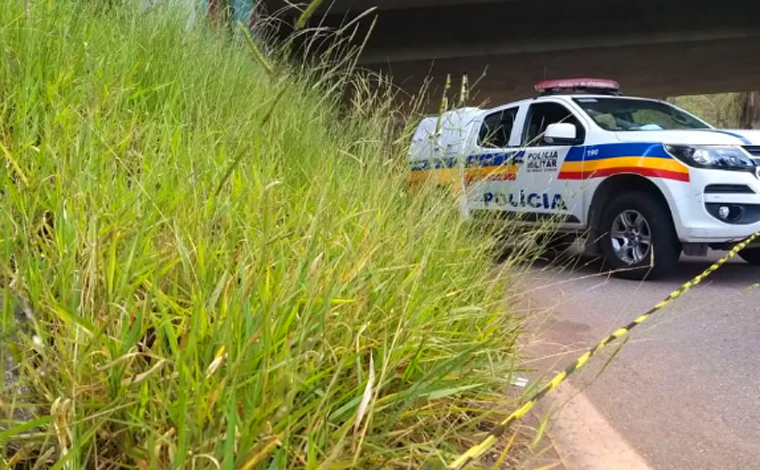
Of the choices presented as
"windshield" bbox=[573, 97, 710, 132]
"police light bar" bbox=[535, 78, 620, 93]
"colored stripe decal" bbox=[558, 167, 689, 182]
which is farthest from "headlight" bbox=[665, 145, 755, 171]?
"police light bar" bbox=[535, 78, 620, 93]

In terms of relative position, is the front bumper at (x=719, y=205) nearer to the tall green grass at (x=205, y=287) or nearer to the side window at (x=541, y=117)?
the side window at (x=541, y=117)

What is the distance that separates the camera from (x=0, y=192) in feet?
7.59

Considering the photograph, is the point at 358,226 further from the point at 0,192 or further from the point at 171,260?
the point at 0,192

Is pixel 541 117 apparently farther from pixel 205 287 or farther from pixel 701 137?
pixel 205 287

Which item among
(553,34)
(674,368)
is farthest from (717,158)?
(553,34)

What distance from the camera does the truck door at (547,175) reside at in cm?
762

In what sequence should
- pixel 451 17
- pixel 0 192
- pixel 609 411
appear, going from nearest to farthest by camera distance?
pixel 0 192 → pixel 609 411 → pixel 451 17

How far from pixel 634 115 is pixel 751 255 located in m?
2.09

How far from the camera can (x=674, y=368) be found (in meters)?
4.18

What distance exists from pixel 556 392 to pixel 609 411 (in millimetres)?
271

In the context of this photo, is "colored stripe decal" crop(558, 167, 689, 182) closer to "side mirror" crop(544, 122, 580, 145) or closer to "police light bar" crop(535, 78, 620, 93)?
"side mirror" crop(544, 122, 580, 145)

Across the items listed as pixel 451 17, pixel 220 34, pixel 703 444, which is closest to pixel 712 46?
pixel 451 17

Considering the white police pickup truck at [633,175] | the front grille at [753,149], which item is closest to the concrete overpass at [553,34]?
the white police pickup truck at [633,175]

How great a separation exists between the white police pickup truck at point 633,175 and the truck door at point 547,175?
0.04 feet
